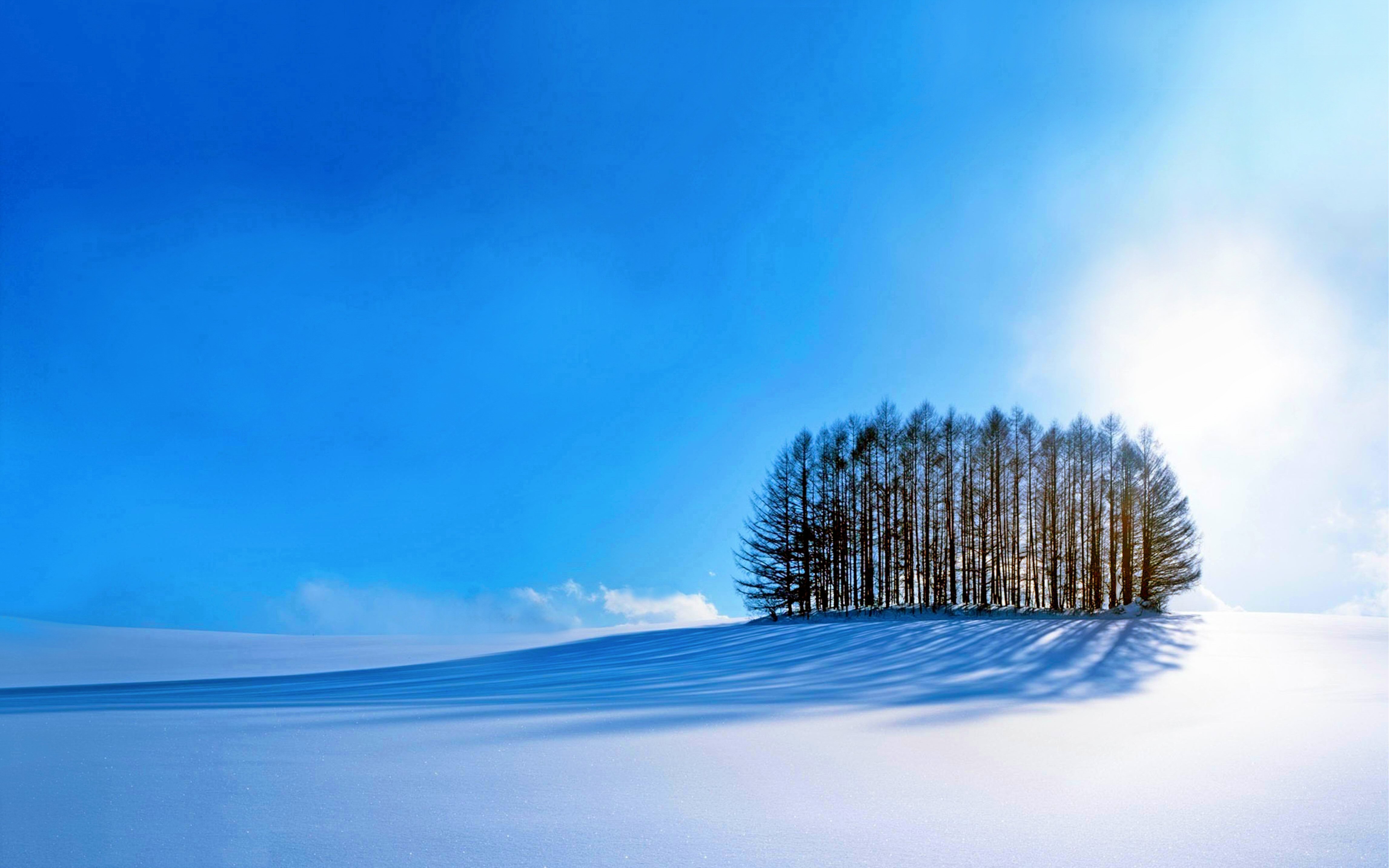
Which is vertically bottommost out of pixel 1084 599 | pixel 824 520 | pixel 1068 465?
pixel 1084 599

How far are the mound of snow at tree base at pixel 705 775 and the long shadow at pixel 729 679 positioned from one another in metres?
0.10

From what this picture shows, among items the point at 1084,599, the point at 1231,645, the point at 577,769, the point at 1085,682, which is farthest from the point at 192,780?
the point at 1084,599

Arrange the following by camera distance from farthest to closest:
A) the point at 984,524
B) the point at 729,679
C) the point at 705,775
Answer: the point at 984,524 → the point at 729,679 → the point at 705,775

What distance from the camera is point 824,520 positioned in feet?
76.5

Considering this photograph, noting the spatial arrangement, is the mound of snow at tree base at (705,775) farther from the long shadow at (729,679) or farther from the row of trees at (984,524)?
the row of trees at (984,524)

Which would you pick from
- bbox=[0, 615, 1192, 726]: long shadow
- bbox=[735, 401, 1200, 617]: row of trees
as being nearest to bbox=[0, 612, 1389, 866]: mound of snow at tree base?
bbox=[0, 615, 1192, 726]: long shadow

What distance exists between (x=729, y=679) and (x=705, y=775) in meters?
5.33

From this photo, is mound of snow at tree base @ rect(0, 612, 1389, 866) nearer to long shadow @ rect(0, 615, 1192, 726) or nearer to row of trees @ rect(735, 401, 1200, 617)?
long shadow @ rect(0, 615, 1192, 726)

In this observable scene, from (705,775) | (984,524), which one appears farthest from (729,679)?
(984,524)

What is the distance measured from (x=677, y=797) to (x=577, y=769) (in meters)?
0.70

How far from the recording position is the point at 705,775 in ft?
10.9

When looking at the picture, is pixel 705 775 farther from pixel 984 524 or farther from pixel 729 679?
pixel 984 524

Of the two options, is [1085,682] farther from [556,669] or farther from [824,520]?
[824,520]

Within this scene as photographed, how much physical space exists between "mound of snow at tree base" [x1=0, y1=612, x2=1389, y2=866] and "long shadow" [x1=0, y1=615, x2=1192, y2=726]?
0.34ft
